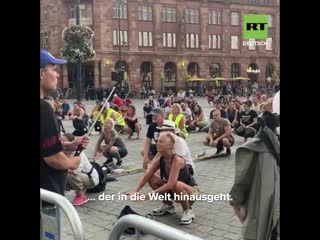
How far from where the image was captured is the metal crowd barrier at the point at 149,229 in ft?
6.04

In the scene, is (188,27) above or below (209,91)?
above

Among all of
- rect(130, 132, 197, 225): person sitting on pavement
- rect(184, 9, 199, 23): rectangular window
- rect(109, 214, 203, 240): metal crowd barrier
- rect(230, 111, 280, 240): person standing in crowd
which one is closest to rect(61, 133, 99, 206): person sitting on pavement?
rect(130, 132, 197, 225): person sitting on pavement

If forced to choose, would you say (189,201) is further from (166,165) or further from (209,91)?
(209,91)

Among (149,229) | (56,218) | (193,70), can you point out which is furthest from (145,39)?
(149,229)

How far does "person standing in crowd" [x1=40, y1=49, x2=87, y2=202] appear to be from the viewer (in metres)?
2.93

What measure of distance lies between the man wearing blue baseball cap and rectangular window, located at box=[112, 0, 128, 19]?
104 centimetres

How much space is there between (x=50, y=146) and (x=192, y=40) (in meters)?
1.74

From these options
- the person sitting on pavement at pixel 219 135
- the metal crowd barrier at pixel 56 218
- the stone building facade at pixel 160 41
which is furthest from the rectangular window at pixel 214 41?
the person sitting on pavement at pixel 219 135

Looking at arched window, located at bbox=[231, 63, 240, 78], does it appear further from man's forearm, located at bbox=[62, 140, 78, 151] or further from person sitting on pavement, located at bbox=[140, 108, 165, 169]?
man's forearm, located at bbox=[62, 140, 78, 151]

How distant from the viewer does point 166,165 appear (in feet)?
13.5

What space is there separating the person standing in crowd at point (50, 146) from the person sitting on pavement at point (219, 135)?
3.90m

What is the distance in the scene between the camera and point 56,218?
2576 millimetres
